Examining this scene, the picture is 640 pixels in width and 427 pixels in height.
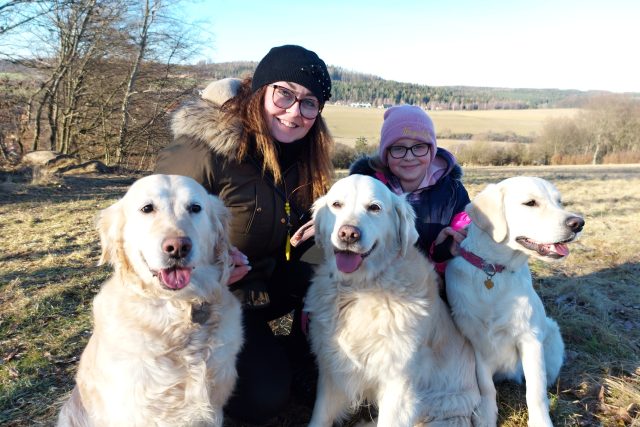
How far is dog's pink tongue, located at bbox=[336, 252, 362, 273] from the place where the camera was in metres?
2.61

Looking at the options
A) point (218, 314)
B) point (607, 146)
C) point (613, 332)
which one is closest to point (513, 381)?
point (613, 332)

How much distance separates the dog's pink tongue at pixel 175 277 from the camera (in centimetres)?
209

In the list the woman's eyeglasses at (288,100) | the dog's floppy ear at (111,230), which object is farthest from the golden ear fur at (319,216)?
the dog's floppy ear at (111,230)

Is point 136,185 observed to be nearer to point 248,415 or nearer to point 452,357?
point 248,415

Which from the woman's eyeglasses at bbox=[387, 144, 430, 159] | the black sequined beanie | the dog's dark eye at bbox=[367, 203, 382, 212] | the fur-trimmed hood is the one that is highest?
the black sequined beanie

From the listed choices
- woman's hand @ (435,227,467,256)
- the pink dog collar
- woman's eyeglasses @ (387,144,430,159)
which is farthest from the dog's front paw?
woman's eyeglasses @ (387,144,430,159)

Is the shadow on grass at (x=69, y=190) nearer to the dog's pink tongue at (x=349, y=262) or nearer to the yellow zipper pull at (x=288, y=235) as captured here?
the yellow zipper pull at (x=288, y=235)

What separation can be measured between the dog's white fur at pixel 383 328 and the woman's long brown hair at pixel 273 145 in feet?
1.39

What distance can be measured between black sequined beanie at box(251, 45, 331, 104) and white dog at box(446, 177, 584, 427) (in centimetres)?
131

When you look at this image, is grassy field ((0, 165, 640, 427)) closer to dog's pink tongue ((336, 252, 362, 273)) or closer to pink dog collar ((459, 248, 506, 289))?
pink dog collar ((459, 248, 506, 289))

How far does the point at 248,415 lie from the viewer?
2812 mm

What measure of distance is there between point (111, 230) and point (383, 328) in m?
1.51

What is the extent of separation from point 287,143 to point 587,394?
2.63m

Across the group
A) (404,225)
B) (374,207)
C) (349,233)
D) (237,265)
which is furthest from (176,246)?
(404,225)
